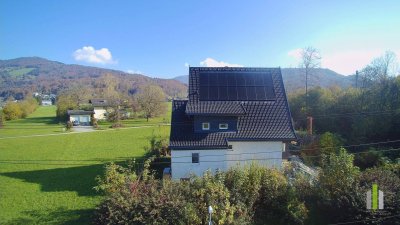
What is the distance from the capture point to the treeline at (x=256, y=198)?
14.5 metres

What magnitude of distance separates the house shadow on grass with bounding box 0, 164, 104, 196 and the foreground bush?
20.7ft

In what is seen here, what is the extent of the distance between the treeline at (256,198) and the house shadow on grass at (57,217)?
211 cm

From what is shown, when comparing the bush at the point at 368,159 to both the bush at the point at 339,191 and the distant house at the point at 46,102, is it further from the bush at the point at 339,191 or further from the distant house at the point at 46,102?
the distant house at the point at 46,102

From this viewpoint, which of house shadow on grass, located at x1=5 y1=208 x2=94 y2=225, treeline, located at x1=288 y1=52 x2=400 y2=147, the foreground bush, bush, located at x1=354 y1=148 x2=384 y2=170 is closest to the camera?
the foreground bush

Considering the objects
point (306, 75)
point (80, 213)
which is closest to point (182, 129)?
point (80, 213)

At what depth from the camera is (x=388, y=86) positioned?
30.3m

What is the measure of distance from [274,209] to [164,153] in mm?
15356

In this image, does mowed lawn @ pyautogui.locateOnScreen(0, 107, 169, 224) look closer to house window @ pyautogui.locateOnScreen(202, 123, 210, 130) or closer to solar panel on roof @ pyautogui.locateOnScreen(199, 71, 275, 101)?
house window @ pyautogui.locateOnScreen(202, 123, 210, 130)

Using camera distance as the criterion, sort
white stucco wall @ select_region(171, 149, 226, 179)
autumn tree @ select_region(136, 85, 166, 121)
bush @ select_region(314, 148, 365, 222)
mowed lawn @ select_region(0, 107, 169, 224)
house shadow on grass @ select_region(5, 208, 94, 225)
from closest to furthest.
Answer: bush @ select_region(314, 148, 365, 222), house shadow on grass @ select_region(5, 208, 94, 225), mowed lawn @ select_region(0, 107, 169, 224), white stucco wall @ select_region(171, 149, 226, 179), autumn tree @ select_region(136, 85, 166, 121)

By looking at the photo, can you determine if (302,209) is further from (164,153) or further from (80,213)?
(164,153)

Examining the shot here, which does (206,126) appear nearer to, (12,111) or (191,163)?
(191,163)

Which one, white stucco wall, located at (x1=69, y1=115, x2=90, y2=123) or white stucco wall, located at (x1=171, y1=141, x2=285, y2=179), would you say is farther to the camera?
white stucco wall, located at (x1=69, y1=115, x2=90, y2=123)

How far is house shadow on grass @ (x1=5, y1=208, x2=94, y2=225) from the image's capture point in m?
16.6

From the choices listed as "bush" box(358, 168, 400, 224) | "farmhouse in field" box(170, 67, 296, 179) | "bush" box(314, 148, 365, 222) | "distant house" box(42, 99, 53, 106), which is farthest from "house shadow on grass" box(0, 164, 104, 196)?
"distant house" box(42, 99, 53, 106)
